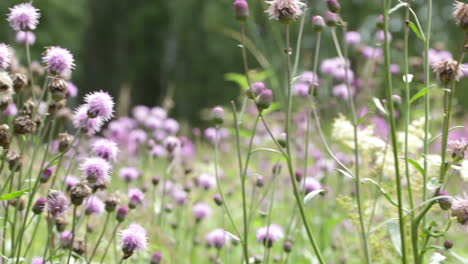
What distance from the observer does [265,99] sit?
1419mm

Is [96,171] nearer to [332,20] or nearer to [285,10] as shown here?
[285,10]

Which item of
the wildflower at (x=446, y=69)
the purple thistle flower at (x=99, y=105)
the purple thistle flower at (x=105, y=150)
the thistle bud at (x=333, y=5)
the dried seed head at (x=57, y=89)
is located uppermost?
the thistle bud at (x=333, y=5)

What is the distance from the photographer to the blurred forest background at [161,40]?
10961 mm

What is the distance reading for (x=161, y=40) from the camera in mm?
21469

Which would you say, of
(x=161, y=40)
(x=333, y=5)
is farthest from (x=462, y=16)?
(x=161, y=40)

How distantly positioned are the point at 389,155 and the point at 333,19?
2.45 feet

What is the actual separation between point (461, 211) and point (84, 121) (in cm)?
92

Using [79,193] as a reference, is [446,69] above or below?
above

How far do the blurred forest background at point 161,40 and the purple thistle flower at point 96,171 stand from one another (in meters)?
8.70

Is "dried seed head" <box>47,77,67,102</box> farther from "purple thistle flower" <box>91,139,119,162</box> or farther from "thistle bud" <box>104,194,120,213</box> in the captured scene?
"thistle bud" <box>104,194,120,213</box>

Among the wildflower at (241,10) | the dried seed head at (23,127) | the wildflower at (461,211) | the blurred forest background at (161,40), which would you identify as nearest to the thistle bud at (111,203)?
the dried seed head at (23,127)

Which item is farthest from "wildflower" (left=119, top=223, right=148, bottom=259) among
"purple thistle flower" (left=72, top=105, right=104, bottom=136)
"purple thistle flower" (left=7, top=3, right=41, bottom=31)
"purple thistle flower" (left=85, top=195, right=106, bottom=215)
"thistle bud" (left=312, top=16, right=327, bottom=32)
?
"thistle bud" (left=312, top=16, right=327, bottom=32)

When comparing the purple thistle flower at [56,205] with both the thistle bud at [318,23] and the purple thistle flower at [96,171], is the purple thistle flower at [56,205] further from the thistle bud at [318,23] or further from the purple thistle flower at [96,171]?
the thistle bud at [318,23]

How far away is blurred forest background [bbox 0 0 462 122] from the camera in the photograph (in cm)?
1096
